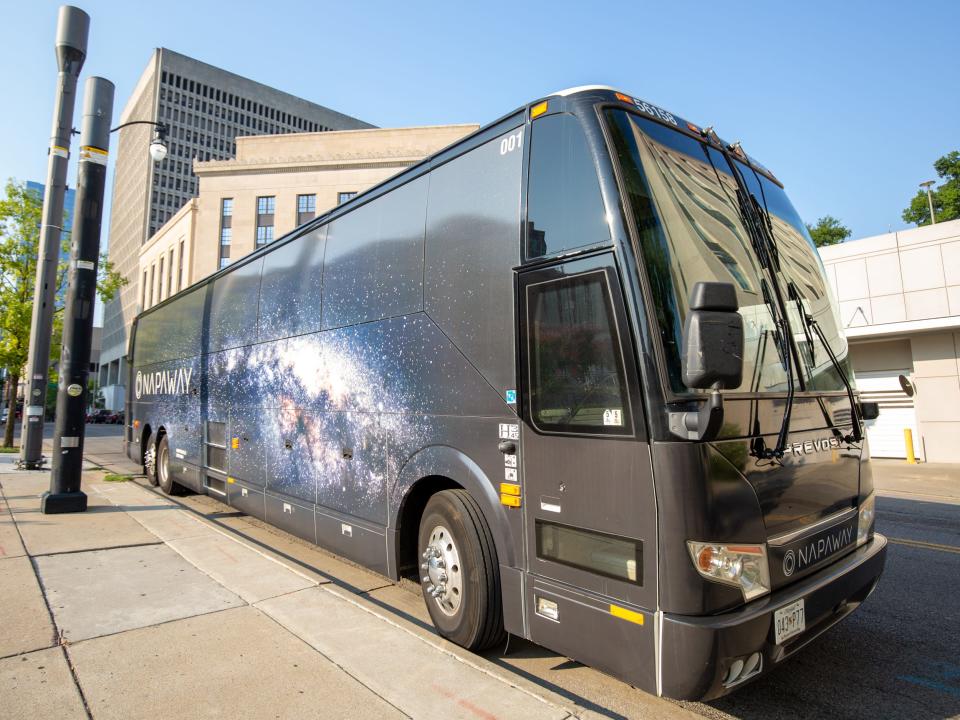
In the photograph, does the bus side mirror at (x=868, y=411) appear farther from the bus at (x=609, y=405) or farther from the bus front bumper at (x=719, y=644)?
the bus front bumper at (x=719, y=644)

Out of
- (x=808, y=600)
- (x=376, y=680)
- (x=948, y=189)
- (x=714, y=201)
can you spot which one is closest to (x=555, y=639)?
(x=376, y=680)

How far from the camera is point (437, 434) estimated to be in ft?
13.7

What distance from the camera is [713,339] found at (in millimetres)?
2498

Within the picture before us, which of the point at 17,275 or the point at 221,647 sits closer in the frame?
the point at 221,647

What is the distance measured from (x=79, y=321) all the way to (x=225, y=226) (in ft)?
174

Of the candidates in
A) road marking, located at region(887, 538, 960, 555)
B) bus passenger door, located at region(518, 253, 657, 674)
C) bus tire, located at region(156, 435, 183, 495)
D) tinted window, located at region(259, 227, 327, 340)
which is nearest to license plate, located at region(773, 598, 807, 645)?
bus passenger door, located at region(518, 253, 657, 674)

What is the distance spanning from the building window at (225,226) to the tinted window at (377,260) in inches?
2186

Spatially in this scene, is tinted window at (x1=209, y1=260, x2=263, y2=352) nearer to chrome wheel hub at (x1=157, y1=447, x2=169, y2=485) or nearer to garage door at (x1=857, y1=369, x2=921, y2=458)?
chrome wheel hub at (x1=157, y1=447, x2=169, y2=485)

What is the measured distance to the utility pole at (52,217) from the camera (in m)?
10.1

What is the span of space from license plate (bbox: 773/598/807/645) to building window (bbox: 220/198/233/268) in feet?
196

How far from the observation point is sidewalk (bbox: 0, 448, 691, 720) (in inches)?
124

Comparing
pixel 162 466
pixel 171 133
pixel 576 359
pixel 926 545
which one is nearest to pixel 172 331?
pixel 162 466

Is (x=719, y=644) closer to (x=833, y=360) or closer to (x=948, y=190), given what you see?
(x=833, y=360)

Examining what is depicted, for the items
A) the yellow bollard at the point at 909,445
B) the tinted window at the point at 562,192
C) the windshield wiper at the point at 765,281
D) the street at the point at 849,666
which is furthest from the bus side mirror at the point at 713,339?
the yellow bollard at the point at 909,445
